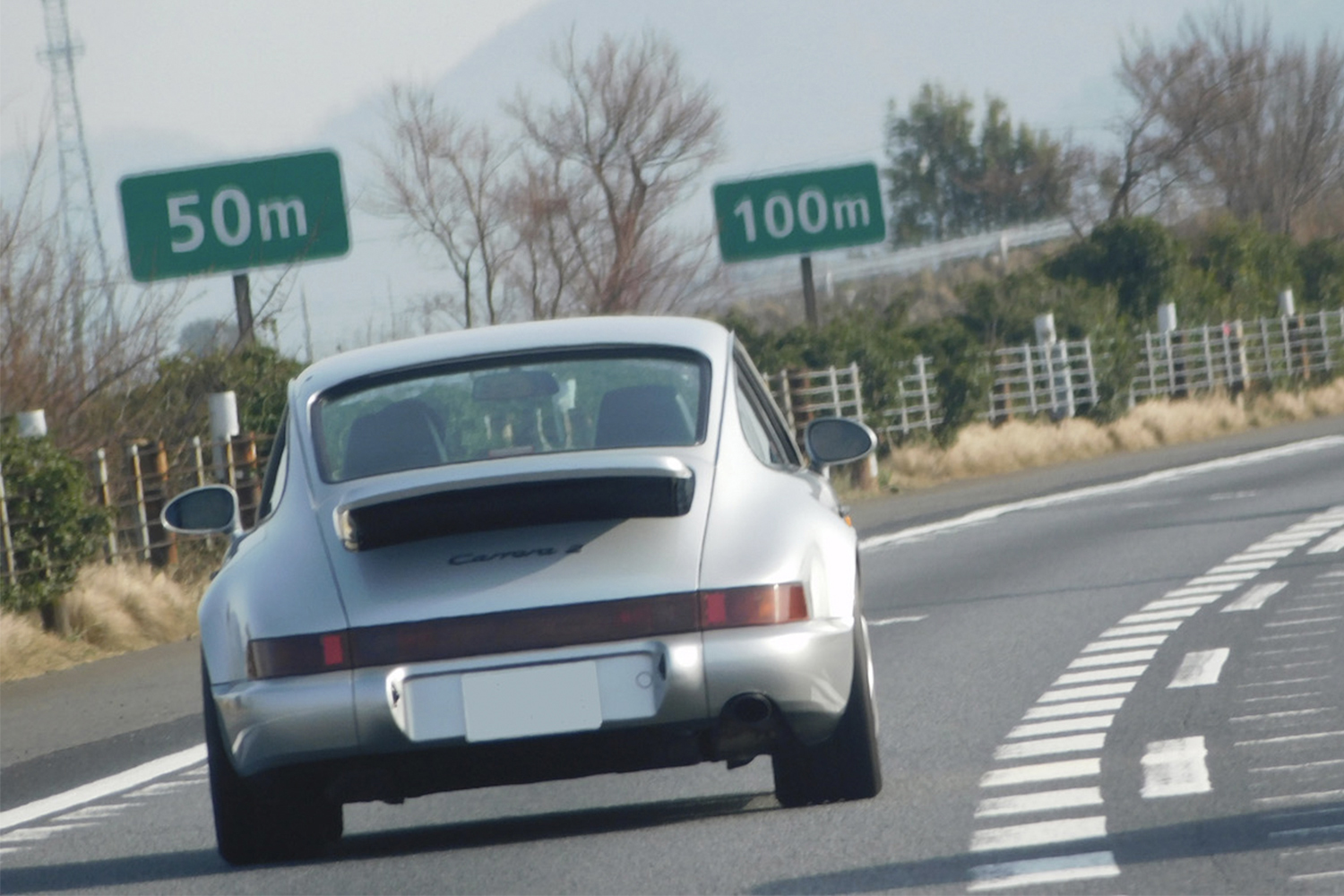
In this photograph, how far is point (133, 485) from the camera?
68.3 feet

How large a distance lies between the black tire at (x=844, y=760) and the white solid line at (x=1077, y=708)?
2617mm

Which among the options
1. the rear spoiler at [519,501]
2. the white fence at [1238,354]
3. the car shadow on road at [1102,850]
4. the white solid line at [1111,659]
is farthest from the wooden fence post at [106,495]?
the white fence at [1238,354]

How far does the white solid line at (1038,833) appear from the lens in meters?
6.88

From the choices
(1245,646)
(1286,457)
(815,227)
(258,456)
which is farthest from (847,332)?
(1245,646)

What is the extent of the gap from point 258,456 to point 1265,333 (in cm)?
3730

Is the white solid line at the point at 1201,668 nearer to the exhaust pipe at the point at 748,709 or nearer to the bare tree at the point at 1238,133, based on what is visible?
the exhaust pipe at the point at 748,709

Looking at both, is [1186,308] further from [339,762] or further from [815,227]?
[339,762]

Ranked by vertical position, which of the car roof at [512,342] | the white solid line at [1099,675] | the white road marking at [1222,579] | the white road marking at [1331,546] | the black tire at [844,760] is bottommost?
the white road marking at [1331,546]

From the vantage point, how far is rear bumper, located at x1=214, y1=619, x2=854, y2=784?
21.2 feet

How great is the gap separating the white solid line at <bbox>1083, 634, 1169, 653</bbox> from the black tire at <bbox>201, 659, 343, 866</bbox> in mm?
→ 6141

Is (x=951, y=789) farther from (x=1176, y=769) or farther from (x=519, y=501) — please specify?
(x=519, y=501)

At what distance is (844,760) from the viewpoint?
24.2 feet

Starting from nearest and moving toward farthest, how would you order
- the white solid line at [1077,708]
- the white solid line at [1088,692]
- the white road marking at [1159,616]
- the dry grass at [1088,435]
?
1. the white solid line at [1077,708]
2. the white solid line at [1088,692]
3. the white road marking at [1159,616]
4. the dry grass at [1088,435]

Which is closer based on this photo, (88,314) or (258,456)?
(88,314)
